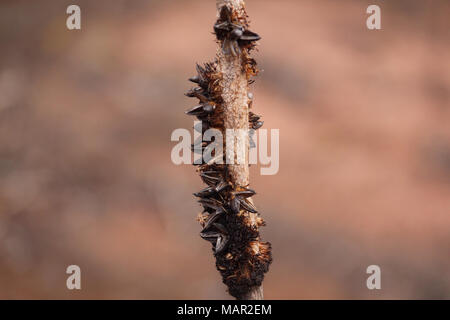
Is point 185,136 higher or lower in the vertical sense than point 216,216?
higher

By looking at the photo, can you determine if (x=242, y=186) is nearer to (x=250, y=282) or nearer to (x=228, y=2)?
(x=250, y=282)

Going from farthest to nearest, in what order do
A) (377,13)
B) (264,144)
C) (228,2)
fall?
(377,13), (264,144), (228,2)

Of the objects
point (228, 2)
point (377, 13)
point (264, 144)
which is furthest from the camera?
point (377, 13)

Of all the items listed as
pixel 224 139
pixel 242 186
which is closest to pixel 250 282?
pixel 242 186

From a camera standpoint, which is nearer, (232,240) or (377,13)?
(232,240)

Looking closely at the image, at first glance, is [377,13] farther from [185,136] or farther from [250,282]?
[250,282]

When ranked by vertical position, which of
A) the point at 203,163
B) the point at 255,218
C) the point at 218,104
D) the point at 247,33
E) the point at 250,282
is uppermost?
the point at 247,33

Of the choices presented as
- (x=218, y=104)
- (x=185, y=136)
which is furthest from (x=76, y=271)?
(x=218, y=104)
